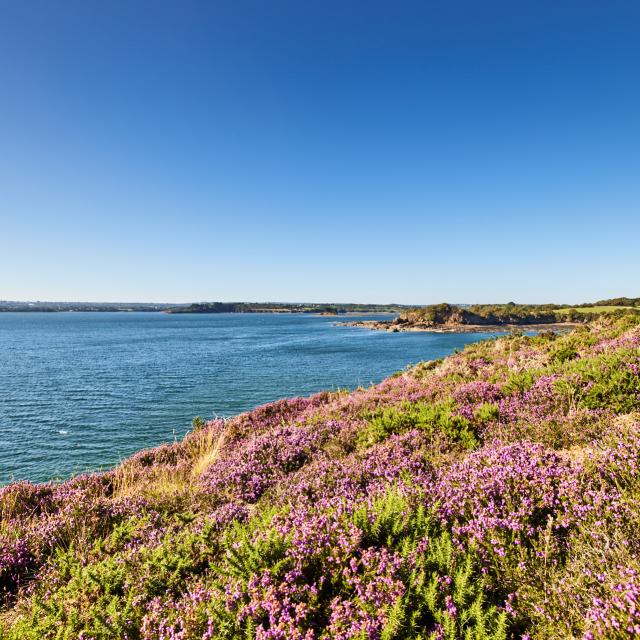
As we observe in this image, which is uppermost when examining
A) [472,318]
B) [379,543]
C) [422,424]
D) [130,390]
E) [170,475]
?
[472,318]

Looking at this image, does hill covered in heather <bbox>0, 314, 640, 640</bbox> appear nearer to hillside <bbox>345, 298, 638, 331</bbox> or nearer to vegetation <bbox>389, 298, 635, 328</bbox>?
hillside <bbox>345, 298, 638, 331</bbox>

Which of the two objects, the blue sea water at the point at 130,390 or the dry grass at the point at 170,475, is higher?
A: the dry grass at the point at 170,475

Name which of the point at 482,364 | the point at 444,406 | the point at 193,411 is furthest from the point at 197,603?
the point at 193,411

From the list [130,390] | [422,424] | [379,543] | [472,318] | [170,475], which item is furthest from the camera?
[472,318]

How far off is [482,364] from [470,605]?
44.3 ft

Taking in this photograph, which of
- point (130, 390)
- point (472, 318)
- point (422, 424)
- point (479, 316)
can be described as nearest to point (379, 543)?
point (422, 424)

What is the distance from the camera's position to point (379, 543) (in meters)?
3.65

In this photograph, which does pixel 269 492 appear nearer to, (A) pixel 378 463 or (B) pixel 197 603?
(A) pixel 378 463

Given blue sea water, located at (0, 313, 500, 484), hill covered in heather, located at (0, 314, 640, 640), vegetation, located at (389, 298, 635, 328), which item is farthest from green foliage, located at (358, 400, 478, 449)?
vegetation, located at (389, 298, 635, 328)

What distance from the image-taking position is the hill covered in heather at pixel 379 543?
2.74 m

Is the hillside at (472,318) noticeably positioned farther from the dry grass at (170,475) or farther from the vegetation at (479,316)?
the dry grass at (170,475)

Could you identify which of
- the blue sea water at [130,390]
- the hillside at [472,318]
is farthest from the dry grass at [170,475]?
the hillside at [472,318]

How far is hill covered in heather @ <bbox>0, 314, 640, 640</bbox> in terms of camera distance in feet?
8.99

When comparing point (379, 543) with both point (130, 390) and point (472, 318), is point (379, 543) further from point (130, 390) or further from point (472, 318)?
point (472, 318)
